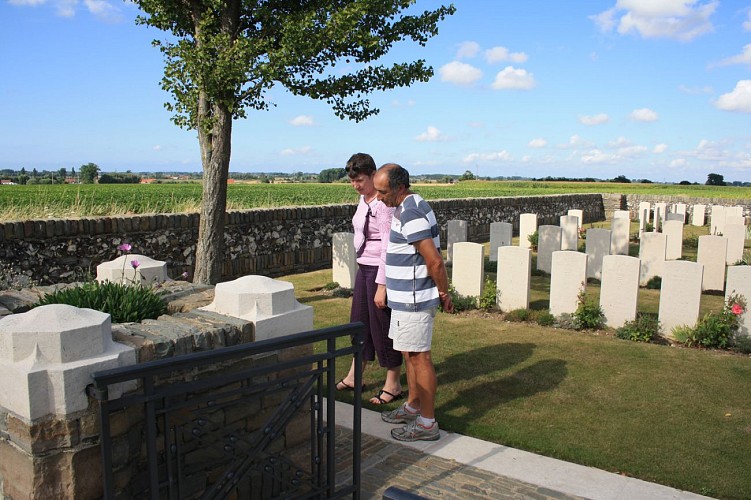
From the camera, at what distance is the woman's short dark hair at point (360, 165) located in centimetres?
462

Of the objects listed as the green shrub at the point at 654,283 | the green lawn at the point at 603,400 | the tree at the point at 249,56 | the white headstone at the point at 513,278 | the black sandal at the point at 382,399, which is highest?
the tree at the point at 249,56

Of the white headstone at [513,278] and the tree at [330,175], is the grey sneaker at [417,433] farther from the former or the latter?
the tree at [330,175]

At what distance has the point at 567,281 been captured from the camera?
7.56 metres

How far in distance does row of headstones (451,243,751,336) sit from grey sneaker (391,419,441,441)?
400cm

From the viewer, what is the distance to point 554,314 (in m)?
7.64

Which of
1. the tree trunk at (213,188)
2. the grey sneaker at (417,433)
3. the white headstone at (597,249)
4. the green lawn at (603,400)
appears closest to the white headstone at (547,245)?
the white headstone at (597,249)

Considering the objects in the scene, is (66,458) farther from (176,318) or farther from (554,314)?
(554,314)

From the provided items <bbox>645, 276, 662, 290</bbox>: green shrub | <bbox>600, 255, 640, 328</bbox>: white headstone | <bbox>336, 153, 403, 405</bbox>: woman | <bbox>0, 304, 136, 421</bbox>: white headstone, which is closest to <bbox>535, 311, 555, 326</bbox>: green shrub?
<bbox>600, 255, 640, 328</bbox>: white headstone

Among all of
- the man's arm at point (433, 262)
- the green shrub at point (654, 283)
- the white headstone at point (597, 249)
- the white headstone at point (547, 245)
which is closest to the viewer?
the man's arm at point (433, 262)

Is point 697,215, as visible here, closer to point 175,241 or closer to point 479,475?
point 175,241

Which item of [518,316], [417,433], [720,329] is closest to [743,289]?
[720,329]

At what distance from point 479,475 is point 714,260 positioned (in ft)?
27.0

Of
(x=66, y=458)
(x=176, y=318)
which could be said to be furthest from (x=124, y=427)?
(x=176, y=318)

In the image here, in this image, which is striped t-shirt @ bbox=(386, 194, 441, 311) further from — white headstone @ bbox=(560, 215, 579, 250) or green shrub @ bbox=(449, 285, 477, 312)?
white headstone @ bbox=(560, 215, 579, 250)
